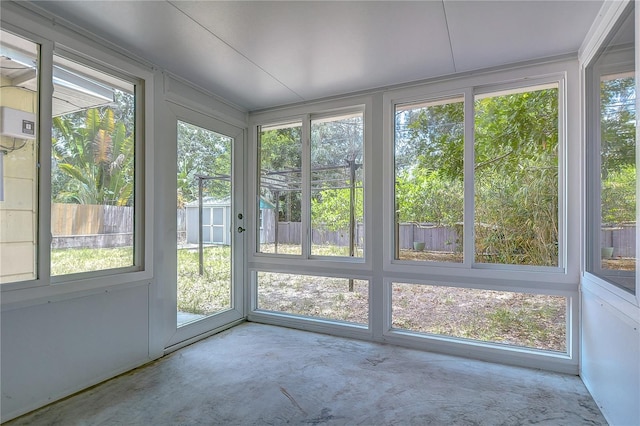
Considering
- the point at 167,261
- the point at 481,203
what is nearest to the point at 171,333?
the point at 167,261

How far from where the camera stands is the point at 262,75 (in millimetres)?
2891

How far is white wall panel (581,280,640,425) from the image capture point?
1614 mm

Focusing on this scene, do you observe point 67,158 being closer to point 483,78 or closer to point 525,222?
point 483,78

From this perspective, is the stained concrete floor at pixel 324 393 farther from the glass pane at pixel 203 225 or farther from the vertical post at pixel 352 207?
the vertical post at pixel 352 207

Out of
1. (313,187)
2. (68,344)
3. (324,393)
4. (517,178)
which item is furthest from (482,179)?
(68,344)

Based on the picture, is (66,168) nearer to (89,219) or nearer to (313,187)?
(89,219)

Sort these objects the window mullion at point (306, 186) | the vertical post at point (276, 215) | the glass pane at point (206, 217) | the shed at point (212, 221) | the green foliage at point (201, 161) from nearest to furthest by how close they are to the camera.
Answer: the green foliage at point (201, 161)
the shed at point (212, 221)
the glass pane at point (206, 217)
the window mullion at point (306, 186)
the vertical post at point (276, 215)

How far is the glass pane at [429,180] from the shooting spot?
9.68ft

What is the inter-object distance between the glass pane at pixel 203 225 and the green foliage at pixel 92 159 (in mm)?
503

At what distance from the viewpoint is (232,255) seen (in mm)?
3709

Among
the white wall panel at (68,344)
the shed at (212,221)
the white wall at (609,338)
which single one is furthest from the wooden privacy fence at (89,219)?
the white wall at (609,338)

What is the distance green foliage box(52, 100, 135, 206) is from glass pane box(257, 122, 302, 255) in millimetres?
1495

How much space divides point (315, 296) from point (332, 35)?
2597 millimetres

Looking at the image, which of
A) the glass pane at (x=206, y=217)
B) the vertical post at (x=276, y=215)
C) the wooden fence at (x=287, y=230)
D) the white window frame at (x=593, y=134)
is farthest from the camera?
the vertical post at (x=276, y=215)
